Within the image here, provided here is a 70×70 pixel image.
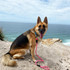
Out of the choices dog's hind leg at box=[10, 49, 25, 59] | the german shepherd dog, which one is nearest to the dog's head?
the german shepherd dog

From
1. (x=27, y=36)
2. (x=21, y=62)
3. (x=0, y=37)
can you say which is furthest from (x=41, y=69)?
(x=0, y=37)

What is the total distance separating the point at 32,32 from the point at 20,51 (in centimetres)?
110

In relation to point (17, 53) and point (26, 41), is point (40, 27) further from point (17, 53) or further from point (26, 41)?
point (17, 53)

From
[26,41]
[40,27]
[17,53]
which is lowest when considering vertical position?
[17,53]

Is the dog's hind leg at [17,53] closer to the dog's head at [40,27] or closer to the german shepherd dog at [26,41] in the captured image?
the german shepherd dog at [26,41]

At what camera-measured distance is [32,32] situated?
462 cm

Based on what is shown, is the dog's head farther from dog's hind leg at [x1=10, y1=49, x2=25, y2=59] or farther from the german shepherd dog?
dog's hind leg at [x1=10, y1=49, x2=25, y2=59]

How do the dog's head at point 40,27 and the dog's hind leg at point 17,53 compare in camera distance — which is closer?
the dog's head at point 40,27

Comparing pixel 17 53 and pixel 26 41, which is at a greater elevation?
pixel 26 41

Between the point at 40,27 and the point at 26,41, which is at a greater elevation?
the point at 40,27

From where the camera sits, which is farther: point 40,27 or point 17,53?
point 17,53

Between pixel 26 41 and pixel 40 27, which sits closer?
pixel 40 27

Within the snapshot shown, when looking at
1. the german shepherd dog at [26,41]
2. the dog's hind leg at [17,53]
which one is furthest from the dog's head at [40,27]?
the dog's hind leg at [17,53]

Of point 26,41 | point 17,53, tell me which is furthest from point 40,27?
point 17,53
